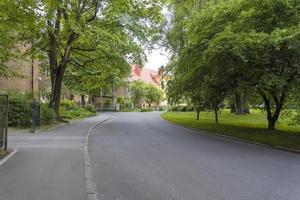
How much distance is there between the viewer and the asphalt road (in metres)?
7.34

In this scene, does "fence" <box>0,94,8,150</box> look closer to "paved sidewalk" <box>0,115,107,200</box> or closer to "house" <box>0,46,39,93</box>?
"paved sidewalk" <box>0,115,107,200</box>

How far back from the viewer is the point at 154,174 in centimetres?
933

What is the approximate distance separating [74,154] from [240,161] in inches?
199

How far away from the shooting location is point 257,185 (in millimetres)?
8281

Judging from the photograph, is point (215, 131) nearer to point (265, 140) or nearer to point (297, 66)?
point (265, 140)

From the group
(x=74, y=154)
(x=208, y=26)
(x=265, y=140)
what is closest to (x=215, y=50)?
(x=208, y=26)

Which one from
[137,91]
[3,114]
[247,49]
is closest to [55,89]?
[247,49]

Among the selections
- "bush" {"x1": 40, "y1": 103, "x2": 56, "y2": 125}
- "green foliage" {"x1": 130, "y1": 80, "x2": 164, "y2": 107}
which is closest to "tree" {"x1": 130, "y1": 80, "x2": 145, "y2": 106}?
"green foliage" {"x1": 130, "y1": 80, "x2": 164, "y2": 107}

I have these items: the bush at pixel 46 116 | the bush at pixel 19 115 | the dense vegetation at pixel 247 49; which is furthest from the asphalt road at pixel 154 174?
the bush at pixel 46 116

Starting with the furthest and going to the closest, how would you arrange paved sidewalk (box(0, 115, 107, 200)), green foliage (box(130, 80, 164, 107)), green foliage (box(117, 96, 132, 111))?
green foliage (box(130, 80, 164, 107)) → green foliage (box(117, 96, 132, 111)) → paved sidewalk (box(0, 115, 107, 200))

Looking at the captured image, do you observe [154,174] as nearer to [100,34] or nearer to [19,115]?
[19,115]

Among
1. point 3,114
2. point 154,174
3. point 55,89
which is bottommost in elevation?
point 154,174

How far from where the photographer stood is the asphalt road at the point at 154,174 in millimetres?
7340

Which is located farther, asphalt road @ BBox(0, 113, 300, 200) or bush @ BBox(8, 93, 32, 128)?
bush @ BBox(8, 93, 32, 128)
